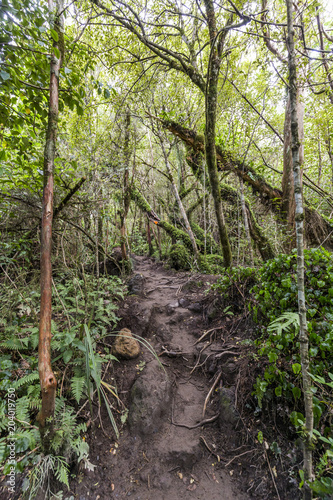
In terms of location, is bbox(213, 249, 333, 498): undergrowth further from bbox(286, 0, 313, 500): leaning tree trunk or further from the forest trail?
the forest trail

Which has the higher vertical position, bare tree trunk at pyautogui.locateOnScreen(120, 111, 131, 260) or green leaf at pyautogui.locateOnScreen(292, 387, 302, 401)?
bare tree trunk at pyautogui.locateOnScreen(120, 111, 131, 260)

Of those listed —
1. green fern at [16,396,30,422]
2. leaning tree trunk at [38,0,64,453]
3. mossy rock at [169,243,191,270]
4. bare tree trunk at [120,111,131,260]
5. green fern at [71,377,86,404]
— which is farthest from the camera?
mossy rock at [169,243,191,270]

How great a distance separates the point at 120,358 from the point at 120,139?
5.94m

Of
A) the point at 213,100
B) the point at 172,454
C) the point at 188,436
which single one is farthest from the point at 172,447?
the point at 213,100

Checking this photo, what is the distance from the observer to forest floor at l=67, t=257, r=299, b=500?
212 cm

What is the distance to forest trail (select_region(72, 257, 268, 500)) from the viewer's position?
84.5 inches

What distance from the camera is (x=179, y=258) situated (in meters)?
8.14

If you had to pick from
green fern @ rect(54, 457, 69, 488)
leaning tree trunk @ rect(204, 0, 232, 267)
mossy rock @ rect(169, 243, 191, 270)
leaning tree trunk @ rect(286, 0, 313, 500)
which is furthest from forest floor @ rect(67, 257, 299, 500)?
mossy rock @ rect(169, 243, 191, 270)

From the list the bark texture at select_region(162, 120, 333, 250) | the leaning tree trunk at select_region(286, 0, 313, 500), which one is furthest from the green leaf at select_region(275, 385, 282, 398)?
the bark texture at select_region(162, 120, 333, 250)

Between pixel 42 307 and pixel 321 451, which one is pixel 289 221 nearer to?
pixel 321 451

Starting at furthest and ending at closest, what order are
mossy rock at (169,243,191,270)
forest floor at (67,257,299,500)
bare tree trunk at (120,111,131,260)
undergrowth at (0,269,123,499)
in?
mossy rock at (169,243,191,270) → bare tree trunk at (120,111,131,260) → forest floor at (67,257,299,500) → undergrowth at (0,269,123,499)

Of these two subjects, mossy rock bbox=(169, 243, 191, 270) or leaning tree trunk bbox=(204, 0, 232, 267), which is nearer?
leaning tree trunk bbox=(204, 0, 232, 267)

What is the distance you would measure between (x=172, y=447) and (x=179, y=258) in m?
6.00

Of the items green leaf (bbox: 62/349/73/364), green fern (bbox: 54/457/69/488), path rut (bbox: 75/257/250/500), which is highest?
green leaf (bbox: 62/349/73/364)
